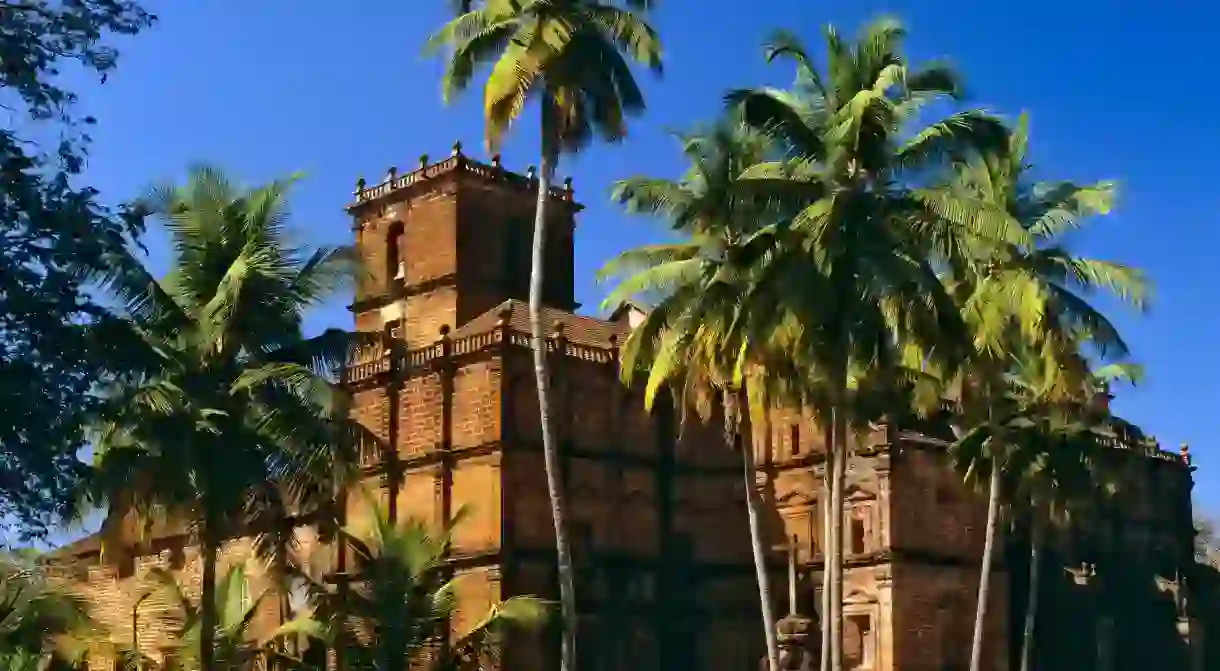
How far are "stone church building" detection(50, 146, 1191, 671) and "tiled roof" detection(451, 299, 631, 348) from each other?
0.12 meters

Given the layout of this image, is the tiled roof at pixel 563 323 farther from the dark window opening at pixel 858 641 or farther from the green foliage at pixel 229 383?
the green foliage at pixel 229 383

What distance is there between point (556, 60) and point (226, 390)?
28.9 feet

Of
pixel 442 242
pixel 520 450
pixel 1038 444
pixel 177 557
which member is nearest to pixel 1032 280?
pixel 1038 444

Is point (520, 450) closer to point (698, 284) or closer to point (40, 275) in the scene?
point (698, 284)

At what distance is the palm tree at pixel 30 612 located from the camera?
26531mm

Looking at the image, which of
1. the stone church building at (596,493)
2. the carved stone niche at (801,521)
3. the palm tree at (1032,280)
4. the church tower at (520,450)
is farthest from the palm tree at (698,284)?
the carved stone niche at (801,521)

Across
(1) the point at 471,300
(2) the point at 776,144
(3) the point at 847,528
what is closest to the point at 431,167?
(1) the point at 471,300

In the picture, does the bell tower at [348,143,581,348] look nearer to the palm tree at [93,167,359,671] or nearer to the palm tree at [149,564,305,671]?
the palm tree at [149,564,305,671]

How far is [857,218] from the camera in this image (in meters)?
26.2

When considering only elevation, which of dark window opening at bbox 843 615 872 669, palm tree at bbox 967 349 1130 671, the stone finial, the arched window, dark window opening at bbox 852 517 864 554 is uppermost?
the arched window

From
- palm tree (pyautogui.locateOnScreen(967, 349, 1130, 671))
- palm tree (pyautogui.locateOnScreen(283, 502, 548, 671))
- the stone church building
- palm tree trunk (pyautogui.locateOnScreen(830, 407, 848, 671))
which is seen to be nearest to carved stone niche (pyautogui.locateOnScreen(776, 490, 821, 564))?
the stone church building

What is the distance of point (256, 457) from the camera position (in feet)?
83.0

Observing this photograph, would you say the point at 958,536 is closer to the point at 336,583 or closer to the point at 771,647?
the point at 336,583

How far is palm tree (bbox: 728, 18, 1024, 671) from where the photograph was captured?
85.8 ft
